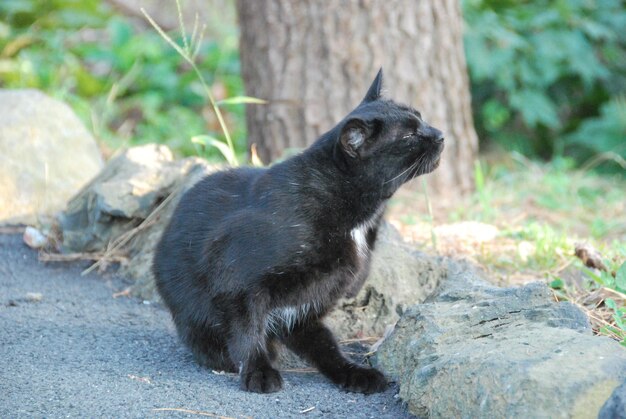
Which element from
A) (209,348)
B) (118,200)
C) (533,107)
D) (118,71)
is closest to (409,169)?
(209,348)

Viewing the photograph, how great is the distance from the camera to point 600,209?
17.5ft

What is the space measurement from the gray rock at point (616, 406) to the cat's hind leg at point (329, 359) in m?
0.91

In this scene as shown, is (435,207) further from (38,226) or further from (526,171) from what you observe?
(38,226)

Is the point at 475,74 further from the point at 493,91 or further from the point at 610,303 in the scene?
the point at 610,303

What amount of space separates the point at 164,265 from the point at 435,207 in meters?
2.31

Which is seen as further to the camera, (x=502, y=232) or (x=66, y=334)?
(x=502, y=232)

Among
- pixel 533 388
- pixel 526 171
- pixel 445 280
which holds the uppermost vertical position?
pixel 533 388

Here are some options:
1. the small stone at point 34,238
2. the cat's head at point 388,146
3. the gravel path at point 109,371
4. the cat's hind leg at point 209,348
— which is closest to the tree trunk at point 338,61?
the small stone at point 34,238

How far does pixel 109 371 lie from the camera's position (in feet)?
9.07

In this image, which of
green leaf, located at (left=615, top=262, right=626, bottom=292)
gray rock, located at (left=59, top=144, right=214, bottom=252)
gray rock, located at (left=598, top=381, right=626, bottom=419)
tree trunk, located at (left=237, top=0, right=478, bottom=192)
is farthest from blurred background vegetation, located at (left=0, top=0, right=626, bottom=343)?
gray rock, located at (left=598, top=381, right=626, bottom=419)

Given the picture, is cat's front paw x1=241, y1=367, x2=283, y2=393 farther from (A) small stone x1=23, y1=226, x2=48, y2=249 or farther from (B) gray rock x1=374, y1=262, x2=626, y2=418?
(A) small stone x1=23, y1=226, x2=48, y2=249

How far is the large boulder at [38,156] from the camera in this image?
460 cm

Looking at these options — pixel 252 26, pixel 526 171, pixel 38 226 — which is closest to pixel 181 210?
pixel 38 226

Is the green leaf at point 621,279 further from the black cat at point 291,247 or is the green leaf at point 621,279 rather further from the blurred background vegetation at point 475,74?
the blurred background vegetation at point 475,74
